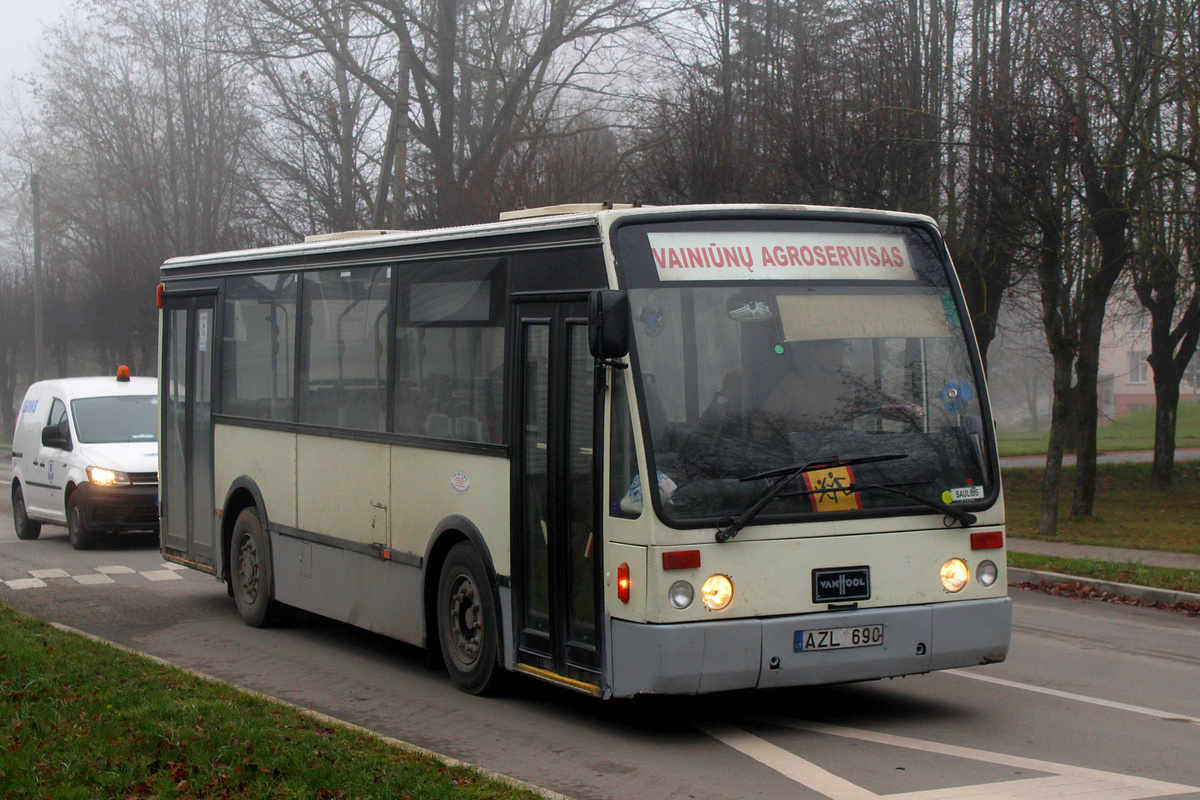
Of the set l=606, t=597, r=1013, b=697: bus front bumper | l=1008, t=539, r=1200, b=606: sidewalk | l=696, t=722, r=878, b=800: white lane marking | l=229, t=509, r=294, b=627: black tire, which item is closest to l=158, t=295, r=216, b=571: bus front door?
l=229, t=509, r=294, b=627: black tire

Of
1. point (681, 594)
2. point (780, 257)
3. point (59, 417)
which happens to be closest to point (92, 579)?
point (59, 417)

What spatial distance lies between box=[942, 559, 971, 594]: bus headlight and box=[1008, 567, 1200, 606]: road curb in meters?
6.55

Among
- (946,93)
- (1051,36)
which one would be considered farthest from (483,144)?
(1051,36)

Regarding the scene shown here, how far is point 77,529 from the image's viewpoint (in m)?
17.7

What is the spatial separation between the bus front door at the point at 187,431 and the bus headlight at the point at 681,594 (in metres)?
6.52

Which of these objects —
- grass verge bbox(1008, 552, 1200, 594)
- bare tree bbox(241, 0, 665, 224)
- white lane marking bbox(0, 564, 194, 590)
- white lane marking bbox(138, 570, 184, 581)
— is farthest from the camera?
bare tree bbox(241, 0, 665, 224)

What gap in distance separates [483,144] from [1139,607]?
2000 centimetres

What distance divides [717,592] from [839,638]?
0.71 m

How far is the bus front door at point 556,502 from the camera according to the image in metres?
7.32

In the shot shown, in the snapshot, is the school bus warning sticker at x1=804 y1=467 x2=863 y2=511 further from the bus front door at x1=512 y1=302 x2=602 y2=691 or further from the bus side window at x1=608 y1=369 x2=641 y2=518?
the bus front door at x1=512 y1=302 x2=602 y2=691

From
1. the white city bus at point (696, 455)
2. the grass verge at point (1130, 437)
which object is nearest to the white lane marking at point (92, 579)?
A: the white city bus at point (696, 455)

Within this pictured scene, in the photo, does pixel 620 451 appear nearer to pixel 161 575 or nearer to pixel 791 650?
pixel 791 650

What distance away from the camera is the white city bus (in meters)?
6.93

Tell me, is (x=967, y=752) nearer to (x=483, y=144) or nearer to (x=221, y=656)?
(x=221, y=656)
